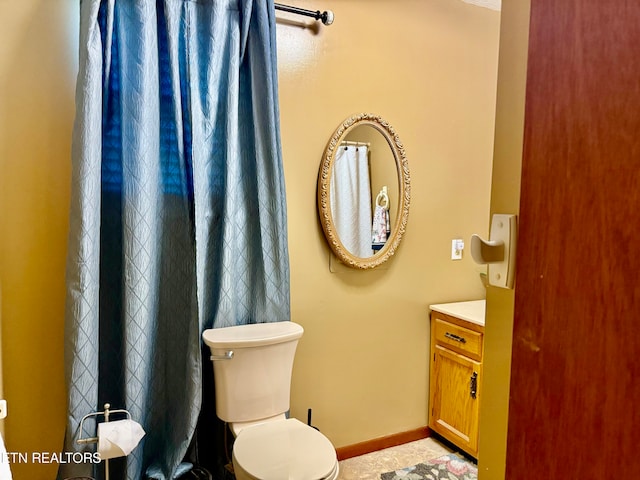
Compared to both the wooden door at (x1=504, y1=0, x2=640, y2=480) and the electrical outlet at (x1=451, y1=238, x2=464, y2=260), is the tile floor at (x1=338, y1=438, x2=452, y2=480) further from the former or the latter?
the wooden door at (x1=504, y1=0, x2=640, y2=480)

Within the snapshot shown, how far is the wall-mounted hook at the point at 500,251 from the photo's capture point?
65cm

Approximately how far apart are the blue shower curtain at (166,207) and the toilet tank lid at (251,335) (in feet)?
0.17

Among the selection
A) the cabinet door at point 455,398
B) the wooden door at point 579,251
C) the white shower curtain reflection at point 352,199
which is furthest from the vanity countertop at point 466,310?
the wooden door at point 579,251

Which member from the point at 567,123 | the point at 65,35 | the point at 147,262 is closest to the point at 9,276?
A: the point at 147,262

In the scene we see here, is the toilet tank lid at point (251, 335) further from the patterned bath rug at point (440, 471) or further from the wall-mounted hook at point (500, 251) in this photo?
the wall-mounted hook at point (500, 251)

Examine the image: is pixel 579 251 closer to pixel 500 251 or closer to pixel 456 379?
pixel 500 251

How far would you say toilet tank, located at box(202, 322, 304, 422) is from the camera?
75.4 inches

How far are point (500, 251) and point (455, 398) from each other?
84.4 inches

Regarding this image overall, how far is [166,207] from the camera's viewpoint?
6.44ft

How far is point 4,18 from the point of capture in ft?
5.71

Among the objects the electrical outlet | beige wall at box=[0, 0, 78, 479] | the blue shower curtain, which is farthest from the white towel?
beige wall at box=[0, 0, 78, 479]

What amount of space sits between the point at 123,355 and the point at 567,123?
6.09ft

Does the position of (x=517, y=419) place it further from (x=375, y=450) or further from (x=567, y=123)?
(x=375, y=450)

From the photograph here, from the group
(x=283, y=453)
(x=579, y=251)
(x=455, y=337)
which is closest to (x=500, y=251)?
(x=579, y=251)
